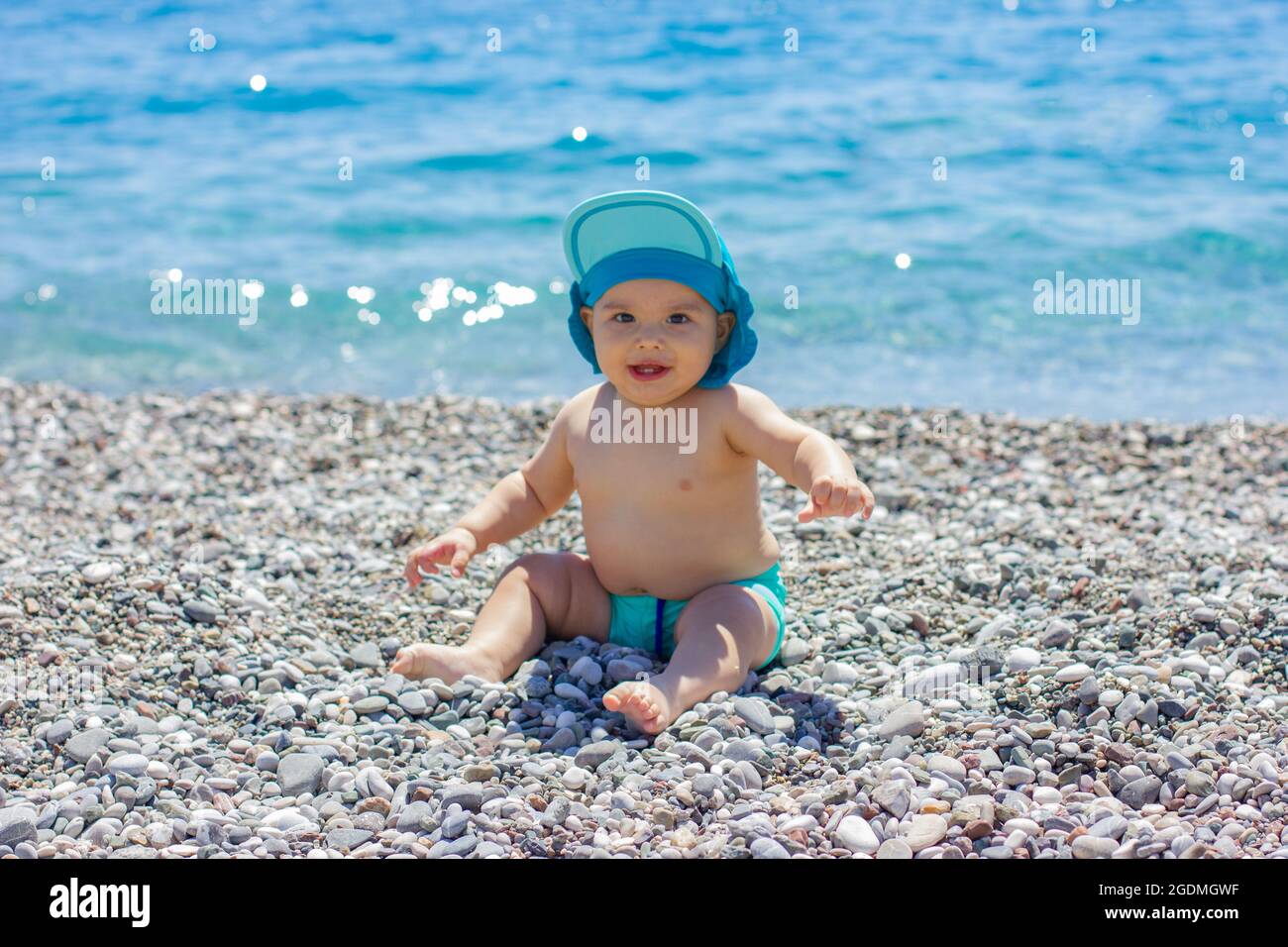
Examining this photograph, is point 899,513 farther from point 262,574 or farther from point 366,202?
point 366,202

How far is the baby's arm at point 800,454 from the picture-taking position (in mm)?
3367

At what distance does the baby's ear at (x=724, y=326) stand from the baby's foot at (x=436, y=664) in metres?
1.18

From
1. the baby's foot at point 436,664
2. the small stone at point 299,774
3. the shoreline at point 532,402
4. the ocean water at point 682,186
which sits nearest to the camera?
the small stone at point 299,774

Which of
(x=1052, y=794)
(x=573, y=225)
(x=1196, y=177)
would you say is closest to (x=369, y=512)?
(x=573, y=225)

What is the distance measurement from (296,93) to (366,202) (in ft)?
13.6

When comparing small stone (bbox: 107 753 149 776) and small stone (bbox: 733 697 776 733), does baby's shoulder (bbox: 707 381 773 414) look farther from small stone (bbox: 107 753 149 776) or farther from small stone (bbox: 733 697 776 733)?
small stone (bbox: 107 753 149 776)

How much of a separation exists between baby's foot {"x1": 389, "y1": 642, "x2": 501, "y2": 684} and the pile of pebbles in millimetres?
53

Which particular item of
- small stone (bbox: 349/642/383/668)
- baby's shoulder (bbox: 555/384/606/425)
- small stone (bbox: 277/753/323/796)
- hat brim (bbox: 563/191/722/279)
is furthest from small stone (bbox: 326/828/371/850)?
hat brim (bbox: 563/191/722/279)

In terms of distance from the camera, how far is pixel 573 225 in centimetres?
388

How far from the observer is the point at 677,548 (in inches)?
156

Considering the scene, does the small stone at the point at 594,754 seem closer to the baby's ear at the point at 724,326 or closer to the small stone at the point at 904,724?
the small stone at the point at 904,724

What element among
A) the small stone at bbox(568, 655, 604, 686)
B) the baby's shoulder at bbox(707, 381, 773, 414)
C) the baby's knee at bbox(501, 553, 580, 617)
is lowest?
the small stone at bbox(568, 655, 604, 686)

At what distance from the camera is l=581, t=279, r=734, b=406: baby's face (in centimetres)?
377

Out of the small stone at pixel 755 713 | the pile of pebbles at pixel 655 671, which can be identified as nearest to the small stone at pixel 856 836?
the pile of pebbles at pixel 655 671
